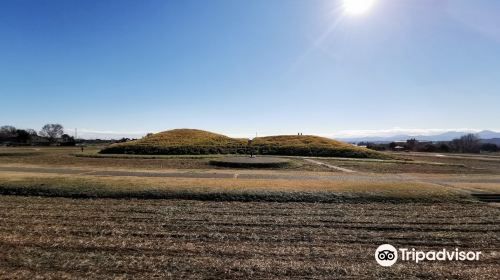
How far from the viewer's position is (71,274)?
838cm

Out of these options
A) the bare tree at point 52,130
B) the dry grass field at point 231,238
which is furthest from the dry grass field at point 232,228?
the bare tree at point 52,130

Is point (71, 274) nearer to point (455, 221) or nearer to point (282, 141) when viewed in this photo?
point (455, 221)

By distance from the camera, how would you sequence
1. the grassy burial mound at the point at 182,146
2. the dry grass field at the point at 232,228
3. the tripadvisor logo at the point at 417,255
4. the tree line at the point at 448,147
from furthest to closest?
the tree line at the point at 448,147
the grassy burial mound at the point at 182,146
the tripadvisor logo at the point at 417,255
the dry grass field at the point at 232,228

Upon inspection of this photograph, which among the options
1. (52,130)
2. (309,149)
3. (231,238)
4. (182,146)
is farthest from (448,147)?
(52,130)

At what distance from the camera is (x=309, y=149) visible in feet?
151

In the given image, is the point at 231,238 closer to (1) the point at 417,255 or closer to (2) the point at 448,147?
(1) the point at 417,255

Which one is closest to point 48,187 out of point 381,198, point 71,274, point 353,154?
point 71,274

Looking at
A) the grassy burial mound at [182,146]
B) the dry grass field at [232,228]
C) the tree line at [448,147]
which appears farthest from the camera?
the tree line at [448,147]

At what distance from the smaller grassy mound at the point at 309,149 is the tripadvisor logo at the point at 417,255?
1334 inches

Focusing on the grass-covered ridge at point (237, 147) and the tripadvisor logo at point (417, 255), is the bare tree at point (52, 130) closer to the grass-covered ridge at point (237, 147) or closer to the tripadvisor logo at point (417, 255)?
the grass-covered ridge at point (237, 147)

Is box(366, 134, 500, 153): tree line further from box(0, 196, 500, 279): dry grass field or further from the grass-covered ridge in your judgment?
box(0, 196, 500, 279): dry grass field

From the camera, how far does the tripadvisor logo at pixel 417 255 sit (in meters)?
9.51

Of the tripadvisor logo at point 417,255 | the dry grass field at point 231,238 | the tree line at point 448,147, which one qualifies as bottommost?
the tripadvisor logo at point 417,255

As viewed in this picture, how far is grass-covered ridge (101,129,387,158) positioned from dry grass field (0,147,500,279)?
82.5ft
